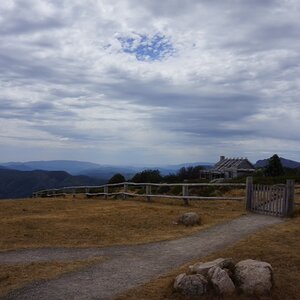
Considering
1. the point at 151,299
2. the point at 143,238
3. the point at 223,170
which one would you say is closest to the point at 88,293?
the point at 151,299

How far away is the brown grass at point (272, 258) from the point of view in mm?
7836

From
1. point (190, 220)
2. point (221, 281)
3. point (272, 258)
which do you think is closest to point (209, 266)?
point (221, 281)

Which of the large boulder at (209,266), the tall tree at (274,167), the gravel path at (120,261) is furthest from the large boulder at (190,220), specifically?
the tall tree at (274,167)

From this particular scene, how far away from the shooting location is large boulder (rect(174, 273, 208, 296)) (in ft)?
24.9

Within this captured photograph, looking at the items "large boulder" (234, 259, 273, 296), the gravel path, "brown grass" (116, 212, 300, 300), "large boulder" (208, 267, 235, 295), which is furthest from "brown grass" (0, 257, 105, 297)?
"large boulder" (234, 259, 273, 296)

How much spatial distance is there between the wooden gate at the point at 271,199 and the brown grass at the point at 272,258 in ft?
4.56

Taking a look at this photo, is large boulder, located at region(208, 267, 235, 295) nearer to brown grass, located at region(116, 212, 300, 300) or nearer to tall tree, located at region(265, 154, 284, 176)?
brown grass, located at region(116, 212, 300, 300)

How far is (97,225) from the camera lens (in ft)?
49.6

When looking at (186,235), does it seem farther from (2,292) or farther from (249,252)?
(2,292)

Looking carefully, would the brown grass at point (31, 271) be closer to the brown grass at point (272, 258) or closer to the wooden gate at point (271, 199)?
the brown grass at point (272, 258)

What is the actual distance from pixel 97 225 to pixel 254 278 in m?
8.14

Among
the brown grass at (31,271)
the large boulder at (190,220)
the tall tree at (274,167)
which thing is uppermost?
the tall tree at (274,167)

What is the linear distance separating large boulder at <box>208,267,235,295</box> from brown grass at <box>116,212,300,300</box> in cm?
17

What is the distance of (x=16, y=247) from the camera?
11.9m
